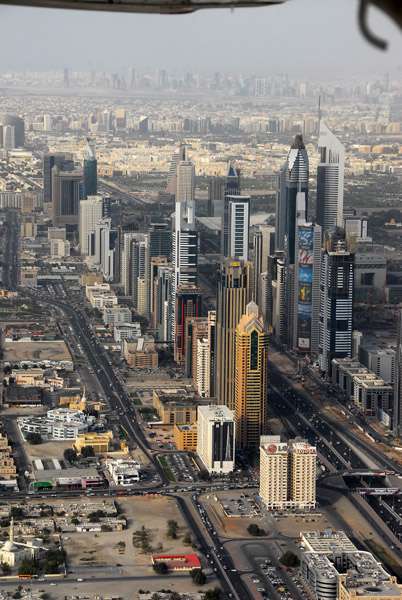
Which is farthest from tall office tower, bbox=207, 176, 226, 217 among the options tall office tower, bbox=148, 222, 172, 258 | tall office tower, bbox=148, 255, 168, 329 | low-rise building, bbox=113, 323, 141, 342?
low-rise building, bbox=113, 323, 141, 342

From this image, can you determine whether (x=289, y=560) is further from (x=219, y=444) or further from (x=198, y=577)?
(x=219, y=444)

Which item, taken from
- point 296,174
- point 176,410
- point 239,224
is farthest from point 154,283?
point 176,410

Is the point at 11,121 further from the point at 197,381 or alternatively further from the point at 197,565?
the point at 197,565

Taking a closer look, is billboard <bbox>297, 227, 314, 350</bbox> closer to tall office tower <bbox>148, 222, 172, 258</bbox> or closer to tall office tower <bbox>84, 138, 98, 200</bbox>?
tall office tower <bbox>148, 222, 172, 258</bbox>

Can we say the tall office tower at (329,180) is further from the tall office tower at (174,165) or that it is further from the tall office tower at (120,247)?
the tall office tower at (174,165)

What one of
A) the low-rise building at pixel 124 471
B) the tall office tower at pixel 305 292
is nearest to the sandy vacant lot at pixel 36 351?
the tall office tower at pixel 305 292

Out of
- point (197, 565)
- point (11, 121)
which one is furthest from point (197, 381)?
point (11, 121)
